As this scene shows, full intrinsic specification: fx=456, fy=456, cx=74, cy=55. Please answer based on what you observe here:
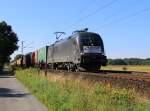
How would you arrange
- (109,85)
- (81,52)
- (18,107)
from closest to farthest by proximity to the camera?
(109,85), (18,107), (81,52)

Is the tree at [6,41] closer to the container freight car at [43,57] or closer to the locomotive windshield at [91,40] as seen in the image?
the container freight car at [43,57]

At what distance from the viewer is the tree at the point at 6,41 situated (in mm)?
84812

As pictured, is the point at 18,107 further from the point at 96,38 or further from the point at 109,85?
the point at 96,38

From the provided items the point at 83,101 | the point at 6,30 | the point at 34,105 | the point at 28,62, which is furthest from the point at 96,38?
the point at 6,30

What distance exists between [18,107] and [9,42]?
A: 227ft

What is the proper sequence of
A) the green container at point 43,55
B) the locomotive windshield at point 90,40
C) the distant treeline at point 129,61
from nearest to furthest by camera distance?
the locomotive windshield at point 90,40
the green container at point 43,55
the distant treeline at point 129,61

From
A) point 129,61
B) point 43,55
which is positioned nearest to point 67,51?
point 43,55

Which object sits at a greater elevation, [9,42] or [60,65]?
[9,42]

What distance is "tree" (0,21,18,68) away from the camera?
8481 cm

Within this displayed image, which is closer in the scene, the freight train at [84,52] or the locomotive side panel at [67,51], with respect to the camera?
the freight train at [84,52]

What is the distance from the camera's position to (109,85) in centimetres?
1658

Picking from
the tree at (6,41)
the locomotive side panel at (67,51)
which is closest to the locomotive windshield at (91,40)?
the locomotive side panel at (67,51)

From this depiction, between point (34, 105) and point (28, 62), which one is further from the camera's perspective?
point (28, 62)

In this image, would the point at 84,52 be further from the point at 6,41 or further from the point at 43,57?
the point at 6,41
